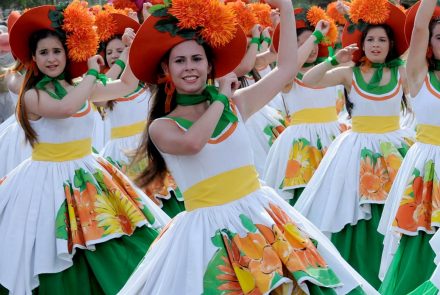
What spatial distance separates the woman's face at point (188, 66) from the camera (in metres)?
4.02

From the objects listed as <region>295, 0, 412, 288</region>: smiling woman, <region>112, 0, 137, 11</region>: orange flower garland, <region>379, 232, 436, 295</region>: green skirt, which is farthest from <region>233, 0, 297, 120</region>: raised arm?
<region>112, 0, 137, 11</region>: orange flower garland

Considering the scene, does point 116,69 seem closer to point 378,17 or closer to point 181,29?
point 378,17

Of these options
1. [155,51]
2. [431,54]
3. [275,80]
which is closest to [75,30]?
[155,51]

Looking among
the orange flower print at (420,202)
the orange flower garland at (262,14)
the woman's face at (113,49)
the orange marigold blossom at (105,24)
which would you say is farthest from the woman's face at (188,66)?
the orange flower garland at (262,14)

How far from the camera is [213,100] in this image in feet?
12.8

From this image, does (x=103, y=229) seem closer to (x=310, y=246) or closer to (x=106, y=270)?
(x=106, y=270)

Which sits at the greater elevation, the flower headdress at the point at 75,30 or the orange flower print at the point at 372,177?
the flower headdress at the point at 75,30

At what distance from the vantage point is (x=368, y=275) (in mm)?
5945

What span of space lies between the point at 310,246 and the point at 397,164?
100 inches

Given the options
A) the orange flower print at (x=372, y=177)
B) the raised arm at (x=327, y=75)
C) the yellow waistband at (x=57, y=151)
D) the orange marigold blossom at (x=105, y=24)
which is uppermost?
the orange marigold blossom at (x=105, y=24)

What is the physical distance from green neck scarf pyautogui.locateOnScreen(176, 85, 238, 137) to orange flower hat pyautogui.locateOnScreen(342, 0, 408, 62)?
8.46 ft

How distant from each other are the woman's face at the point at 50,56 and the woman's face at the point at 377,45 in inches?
92.3

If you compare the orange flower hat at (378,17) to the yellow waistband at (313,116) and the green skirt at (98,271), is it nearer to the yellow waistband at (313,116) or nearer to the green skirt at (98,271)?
the yellow waistband at (313,116)

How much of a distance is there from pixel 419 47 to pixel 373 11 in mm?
1206
